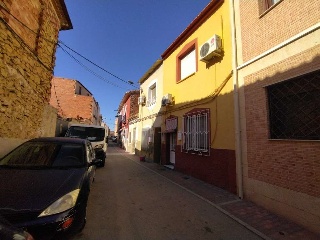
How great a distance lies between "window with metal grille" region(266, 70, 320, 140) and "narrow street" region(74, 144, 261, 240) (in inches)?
90.9

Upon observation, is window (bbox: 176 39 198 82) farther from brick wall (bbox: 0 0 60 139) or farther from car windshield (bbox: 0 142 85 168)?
car windshield (bbox: 0 142 85 168)

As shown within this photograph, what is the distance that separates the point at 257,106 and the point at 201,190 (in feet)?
10.2

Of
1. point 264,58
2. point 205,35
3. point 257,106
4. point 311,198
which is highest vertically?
point 205,35

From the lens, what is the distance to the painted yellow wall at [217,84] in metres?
6.42

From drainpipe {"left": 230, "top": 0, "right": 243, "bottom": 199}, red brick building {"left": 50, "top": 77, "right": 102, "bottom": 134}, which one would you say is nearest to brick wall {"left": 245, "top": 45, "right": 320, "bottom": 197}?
drainpipe {"left": 230, "top": 0, "right": 243, "bottom": 199}

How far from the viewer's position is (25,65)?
6.10 m

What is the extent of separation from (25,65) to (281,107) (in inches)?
287

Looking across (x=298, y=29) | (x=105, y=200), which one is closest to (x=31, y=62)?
(x=105, y=200)

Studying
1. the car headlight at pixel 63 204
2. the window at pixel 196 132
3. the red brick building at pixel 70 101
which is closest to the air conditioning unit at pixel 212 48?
the window at pixel 196 132

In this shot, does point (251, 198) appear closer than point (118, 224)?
No

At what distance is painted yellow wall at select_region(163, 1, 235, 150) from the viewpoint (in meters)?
6.42

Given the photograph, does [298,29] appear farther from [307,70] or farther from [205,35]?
[205,35]

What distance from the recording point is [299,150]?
4098 millimetres

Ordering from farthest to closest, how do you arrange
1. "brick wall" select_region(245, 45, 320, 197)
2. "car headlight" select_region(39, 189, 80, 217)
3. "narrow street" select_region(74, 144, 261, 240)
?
"brick wall" select_region(245, 45, 320, 197)
"narrow street" select_region(74, 144, 261, 240)
"car headlight" select_region(39, 189, 80, 217)
